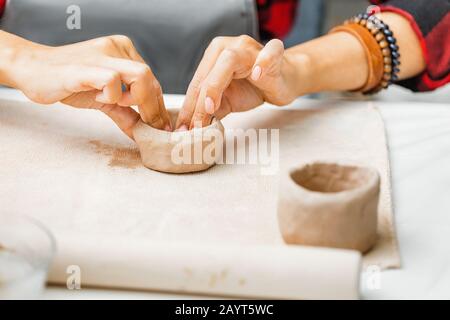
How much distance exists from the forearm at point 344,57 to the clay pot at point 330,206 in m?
0.43

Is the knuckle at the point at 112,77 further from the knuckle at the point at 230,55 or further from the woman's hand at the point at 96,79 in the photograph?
the knuckle at the point at 230,55

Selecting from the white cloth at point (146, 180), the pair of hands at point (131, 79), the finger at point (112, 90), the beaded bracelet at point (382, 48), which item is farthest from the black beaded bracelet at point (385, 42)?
the finger at point (112, 90)

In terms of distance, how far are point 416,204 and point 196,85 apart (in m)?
0.35

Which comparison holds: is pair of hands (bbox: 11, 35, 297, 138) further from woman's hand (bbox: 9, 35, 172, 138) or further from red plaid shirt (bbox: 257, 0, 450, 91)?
red plaid shirt (bbox: 257, 0, 450, 91)

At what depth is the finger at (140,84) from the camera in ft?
2.98

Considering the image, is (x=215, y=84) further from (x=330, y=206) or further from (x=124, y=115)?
(x=330, y=206)

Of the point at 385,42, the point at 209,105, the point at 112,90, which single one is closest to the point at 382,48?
the point at 385,42

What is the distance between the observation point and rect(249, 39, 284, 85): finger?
37.5 inches

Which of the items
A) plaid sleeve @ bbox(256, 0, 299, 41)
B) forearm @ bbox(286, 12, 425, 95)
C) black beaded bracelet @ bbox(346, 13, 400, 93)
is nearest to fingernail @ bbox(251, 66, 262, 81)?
forearm @ bbox(286, 12, 425, 95)

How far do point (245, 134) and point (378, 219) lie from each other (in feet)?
1.00

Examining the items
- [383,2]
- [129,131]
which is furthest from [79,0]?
[383,2]

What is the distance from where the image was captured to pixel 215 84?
0.95 meters

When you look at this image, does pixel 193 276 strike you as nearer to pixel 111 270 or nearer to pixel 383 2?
pixel 111 270
